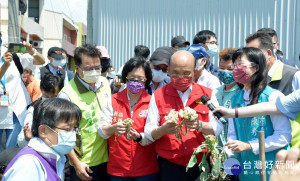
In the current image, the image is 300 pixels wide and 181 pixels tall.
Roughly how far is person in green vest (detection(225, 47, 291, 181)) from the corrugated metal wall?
11.2 ft

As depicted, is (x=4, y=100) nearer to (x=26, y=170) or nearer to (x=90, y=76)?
(x=90, y=76)

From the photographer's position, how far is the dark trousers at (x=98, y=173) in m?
4.01

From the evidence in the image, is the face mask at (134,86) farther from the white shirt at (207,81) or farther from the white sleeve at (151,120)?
the white shirt at (207,81)

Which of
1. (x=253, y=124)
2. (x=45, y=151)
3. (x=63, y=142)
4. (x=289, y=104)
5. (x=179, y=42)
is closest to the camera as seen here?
(x=45, y=151)

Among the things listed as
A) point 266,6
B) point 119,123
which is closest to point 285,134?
point 119,123

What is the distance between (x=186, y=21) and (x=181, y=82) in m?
4.07

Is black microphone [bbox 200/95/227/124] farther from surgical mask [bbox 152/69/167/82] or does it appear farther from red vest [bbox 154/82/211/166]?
surgical mask [bbox 152/69/167/82]

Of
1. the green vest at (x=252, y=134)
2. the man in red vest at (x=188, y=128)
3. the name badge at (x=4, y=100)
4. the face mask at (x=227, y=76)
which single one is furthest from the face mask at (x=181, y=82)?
the name badge at (x=4, y=100)

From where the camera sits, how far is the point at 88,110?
13.3ft

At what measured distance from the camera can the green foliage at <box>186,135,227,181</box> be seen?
322 cm

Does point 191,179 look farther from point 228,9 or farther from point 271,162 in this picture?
point 228,9

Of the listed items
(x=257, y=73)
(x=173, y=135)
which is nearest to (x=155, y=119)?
(x=173, y=135)

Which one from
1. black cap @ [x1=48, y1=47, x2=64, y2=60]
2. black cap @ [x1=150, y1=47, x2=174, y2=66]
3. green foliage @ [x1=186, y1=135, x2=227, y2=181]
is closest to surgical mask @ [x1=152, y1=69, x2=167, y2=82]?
black cap @ [x1=150, y1=47, x2=174, y2=66]

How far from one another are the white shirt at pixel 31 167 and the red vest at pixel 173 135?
1244mm
